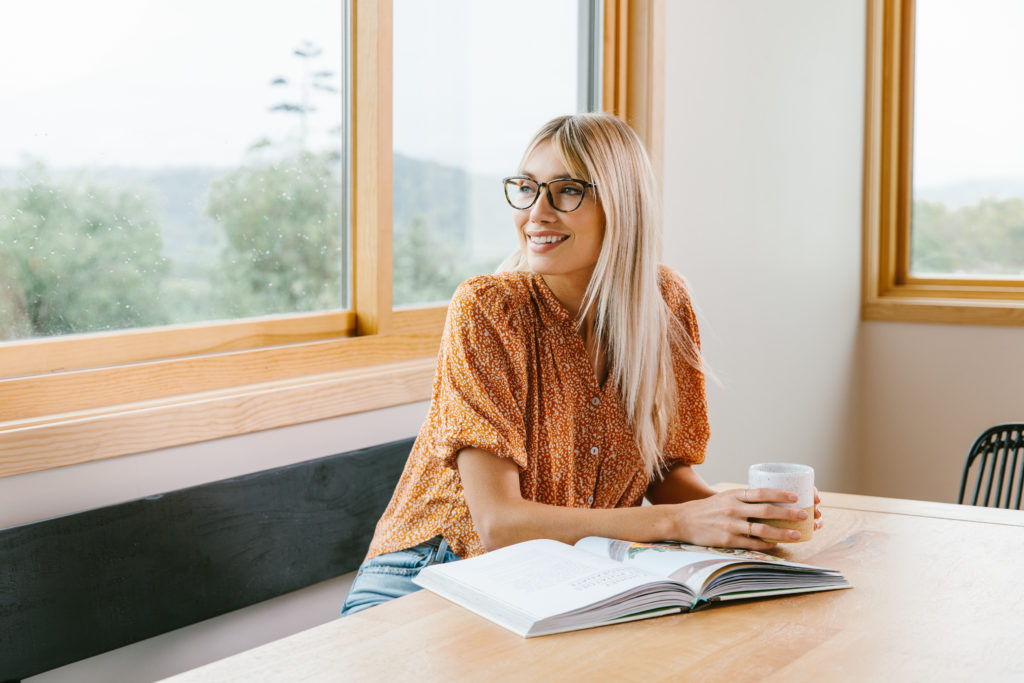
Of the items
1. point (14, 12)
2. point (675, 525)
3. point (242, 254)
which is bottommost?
point (675, 525)

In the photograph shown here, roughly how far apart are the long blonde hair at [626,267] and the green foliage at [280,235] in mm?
502

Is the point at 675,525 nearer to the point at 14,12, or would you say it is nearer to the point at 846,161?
the point at 14,12

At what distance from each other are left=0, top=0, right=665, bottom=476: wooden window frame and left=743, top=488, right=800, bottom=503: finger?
0.85 meters

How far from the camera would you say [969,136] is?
372 cm

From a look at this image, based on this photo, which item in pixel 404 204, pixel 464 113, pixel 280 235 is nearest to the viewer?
pixel 280 235

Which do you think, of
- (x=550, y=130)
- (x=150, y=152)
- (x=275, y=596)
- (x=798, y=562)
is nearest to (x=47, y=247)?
(x=150, y=152)

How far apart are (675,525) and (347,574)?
79cm

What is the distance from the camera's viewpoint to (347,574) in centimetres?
196

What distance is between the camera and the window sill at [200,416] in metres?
1.48

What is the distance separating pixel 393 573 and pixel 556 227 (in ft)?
1.98

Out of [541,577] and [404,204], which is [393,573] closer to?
[541,577]

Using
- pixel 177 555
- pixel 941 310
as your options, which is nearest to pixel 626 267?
pixel 177 555

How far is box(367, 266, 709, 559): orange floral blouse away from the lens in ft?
5.02

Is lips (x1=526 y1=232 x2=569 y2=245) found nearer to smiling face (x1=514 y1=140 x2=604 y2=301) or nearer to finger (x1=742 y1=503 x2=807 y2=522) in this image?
smiling face (x1=514 y1=140 x2=604 y2=301)
